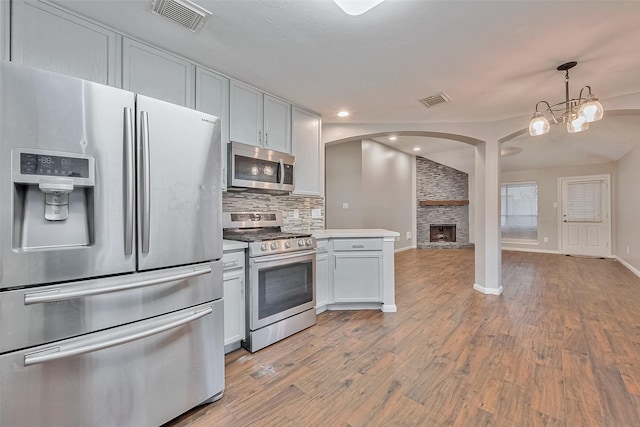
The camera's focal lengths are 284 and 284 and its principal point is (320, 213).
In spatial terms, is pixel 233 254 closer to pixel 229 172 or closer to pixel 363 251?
pixel 229 172

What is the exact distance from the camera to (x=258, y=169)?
2.68 m

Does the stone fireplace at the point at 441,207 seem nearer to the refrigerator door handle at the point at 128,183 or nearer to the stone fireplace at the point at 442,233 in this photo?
the stone fireplace at the point at 442,233

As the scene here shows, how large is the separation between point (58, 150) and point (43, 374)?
896 mm

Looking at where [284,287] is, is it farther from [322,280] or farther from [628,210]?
[628,210]

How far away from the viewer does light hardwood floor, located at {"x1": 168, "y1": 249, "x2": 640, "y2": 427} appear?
1559 mm

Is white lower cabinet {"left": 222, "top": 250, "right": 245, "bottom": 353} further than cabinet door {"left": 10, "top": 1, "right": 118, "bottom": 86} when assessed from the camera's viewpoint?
Yes

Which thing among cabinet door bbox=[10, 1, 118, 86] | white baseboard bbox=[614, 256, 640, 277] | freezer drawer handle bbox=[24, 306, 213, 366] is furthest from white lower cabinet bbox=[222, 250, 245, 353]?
white baseboard bbox=[614, 256, 640, 277]

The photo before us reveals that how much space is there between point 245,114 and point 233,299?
1.63m

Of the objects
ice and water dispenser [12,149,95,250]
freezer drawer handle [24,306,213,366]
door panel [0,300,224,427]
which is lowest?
door panel [0,300,224,427]

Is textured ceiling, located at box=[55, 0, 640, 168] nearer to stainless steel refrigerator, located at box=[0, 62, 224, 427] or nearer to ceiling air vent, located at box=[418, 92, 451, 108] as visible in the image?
ceiling air vent, located at box=[418, 92, 451, 108]

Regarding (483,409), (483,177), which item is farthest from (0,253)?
(483,177)

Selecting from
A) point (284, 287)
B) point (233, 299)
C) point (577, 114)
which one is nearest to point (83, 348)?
point (233, 299)

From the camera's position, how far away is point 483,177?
3.89m

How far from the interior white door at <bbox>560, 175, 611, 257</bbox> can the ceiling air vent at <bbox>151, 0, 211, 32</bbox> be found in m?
8.35
